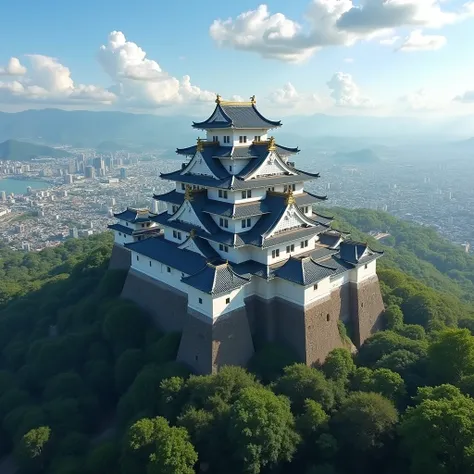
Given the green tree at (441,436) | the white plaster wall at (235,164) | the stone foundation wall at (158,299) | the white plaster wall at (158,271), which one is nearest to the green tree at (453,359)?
the green tree at (441,436)

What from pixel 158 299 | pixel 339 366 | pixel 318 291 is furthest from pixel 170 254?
pixel 339 366

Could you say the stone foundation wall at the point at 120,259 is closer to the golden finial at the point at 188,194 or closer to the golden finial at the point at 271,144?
the golden finial at the point at 188,194

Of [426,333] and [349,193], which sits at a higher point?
[426,333]

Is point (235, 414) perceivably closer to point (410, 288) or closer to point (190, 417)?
point (190, 417)

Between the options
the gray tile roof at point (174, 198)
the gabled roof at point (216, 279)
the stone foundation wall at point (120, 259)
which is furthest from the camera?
the stone foundation wall at point (120, 259)

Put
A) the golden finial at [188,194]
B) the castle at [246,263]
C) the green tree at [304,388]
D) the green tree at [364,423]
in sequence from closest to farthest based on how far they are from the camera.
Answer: the green tree at [364,423] < the green tree at [304,388] < the castle at [246,263] < the golden finial at [188,194]

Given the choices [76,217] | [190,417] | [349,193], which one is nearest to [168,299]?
[190,417]

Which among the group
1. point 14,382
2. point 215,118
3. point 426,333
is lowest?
point 14,382

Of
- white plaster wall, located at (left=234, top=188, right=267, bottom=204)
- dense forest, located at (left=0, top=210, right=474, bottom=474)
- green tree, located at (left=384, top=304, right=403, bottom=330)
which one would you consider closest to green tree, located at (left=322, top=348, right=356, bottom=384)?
dense forest, located at (left=0, top=210, right=474, bottom=474)
